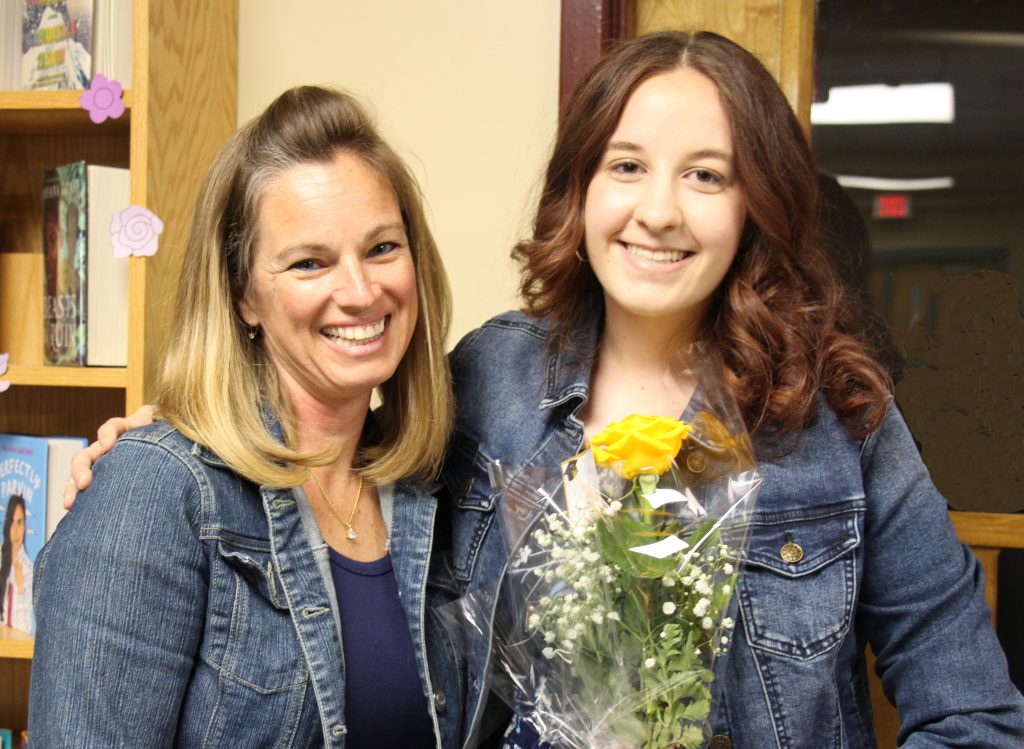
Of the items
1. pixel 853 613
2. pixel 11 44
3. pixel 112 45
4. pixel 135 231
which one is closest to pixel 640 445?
pixel 853 613

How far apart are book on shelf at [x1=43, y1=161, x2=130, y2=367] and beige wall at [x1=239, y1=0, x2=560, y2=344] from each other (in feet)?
1.34

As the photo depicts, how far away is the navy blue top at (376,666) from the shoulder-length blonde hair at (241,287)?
6.5 inches

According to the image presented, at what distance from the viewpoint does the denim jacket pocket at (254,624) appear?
1.36 meters

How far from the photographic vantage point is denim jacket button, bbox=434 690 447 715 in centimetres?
149

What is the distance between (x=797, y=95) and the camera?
A: 82.6 inches

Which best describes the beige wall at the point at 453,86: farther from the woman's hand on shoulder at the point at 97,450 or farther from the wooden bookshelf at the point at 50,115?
the woman's hand on shoulder at the point at 97,450

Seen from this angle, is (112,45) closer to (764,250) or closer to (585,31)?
(585,31)

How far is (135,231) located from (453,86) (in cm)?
73

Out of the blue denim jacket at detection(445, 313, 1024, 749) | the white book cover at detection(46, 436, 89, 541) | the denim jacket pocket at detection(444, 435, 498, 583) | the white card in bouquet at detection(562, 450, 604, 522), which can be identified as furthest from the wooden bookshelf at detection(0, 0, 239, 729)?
the white card in bouquet at detection(562, 450, 604, 522)

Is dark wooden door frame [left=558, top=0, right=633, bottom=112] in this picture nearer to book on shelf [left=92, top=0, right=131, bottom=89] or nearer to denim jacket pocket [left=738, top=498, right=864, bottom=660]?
book on shelf [left=92, top=0, right=131, bottom=89]

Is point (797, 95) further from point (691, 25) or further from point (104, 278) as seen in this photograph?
point (104, 278)

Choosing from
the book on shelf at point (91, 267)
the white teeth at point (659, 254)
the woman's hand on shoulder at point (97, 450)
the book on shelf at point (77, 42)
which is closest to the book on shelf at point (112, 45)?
the book on shelf at point (77, 42)

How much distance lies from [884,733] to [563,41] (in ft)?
4.97

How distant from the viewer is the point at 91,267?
2.03 metres
